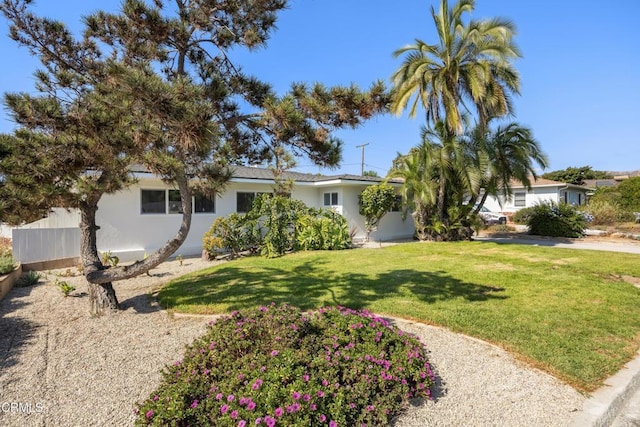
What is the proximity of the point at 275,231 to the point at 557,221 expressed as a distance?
13792 mm

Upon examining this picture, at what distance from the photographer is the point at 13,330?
4.55m

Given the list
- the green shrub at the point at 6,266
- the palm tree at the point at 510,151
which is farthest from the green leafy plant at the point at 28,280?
the palm tree at the point at 510,151

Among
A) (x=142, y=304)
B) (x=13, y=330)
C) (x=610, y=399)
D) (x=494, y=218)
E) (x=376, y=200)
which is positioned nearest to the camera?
(x=610, y=399)

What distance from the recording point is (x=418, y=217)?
591 inches

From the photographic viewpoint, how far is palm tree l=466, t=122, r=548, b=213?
1361 cm

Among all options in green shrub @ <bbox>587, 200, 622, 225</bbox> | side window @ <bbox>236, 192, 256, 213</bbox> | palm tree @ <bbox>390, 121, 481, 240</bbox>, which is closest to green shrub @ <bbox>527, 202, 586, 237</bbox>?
green shrub @ <bbox>587, 200, 622, 225</bbox>

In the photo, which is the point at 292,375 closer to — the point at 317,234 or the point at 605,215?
the point at 317,234

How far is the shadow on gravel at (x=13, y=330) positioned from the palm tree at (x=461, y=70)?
40.8ft

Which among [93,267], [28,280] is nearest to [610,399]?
[93,267]

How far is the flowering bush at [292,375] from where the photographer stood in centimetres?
235

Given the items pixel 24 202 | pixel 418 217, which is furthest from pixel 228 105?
pixel 418 217

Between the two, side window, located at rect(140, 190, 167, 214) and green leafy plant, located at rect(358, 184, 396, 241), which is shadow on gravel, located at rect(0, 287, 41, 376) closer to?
side window, located at rect(140, 190, 167, 214)

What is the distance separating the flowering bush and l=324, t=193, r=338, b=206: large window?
11.7m

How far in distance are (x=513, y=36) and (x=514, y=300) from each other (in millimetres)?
12374
